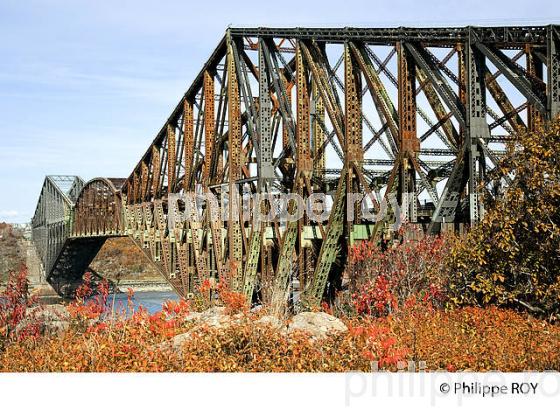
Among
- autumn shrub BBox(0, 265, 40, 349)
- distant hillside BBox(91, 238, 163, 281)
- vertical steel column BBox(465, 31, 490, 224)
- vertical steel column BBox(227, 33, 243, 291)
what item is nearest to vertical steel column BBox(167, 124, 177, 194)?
vertical steel column BBox(227, 33, 243, 291)

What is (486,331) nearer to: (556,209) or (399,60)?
(556,209)

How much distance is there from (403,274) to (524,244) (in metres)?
4.07

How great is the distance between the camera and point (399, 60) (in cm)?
2625

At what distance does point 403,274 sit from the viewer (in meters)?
21.6

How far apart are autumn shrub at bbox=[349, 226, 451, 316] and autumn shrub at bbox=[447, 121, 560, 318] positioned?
5.31 feet

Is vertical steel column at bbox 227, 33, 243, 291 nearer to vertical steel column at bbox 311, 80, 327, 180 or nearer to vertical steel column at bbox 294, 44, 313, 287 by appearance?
vertical steel column at bbox 311, 80, 327, 180

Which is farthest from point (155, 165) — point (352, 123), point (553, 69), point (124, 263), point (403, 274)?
point (124, 263)

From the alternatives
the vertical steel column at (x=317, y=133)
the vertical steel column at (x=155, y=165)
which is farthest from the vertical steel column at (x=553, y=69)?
the vertical steel column at (x=155, y=165)

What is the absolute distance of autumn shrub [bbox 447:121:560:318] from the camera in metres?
17.9

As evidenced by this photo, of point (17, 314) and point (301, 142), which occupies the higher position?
point (301, 142)

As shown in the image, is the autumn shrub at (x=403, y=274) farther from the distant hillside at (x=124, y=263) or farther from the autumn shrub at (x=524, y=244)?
the distant hillside at (x=124, y=263)

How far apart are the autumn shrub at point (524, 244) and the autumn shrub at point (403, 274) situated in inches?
63.7

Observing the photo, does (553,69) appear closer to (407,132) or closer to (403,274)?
(407,132)

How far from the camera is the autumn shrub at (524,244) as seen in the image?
58.8ft
